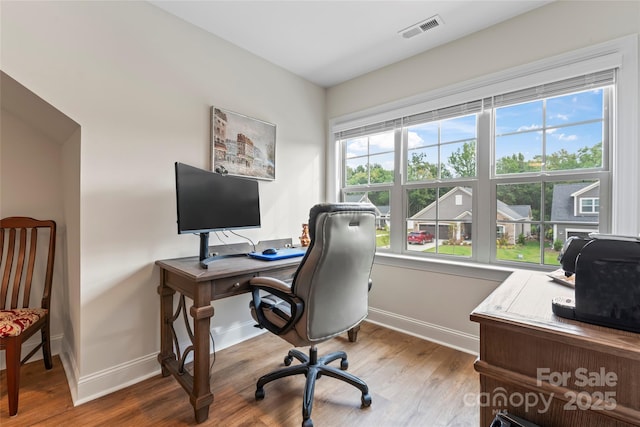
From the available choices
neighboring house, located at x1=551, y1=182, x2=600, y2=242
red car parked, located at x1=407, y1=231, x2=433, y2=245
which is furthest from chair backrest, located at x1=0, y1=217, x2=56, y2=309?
neighboring house, located at x1=551, y1=182, x2=600, y2=242

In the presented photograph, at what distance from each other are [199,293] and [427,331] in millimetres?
1921

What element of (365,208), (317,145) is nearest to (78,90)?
(365,208)

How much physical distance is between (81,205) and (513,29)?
3.14 metres

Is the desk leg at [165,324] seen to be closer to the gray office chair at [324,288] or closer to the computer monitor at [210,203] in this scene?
the computer monitor at [210,203]

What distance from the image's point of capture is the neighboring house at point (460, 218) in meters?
2.14

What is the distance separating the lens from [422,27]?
218 centimetres

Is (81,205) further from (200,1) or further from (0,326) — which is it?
(200,1)

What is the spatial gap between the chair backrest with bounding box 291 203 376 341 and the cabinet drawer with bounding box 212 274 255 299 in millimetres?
408

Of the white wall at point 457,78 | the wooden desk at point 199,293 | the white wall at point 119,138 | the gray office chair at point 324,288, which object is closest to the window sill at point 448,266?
the white wall at point 457,78

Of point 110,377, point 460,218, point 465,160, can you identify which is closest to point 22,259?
point 110,377

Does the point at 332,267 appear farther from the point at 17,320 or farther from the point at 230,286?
the point at 17,320

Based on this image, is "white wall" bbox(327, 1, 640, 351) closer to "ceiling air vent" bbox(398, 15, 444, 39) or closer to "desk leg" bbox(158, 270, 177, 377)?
"ceiling air vent" bbox(398, 15, 444, 39)

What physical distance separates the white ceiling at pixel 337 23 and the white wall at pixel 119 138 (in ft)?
0.78

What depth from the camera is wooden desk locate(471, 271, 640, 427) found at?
721 mm
